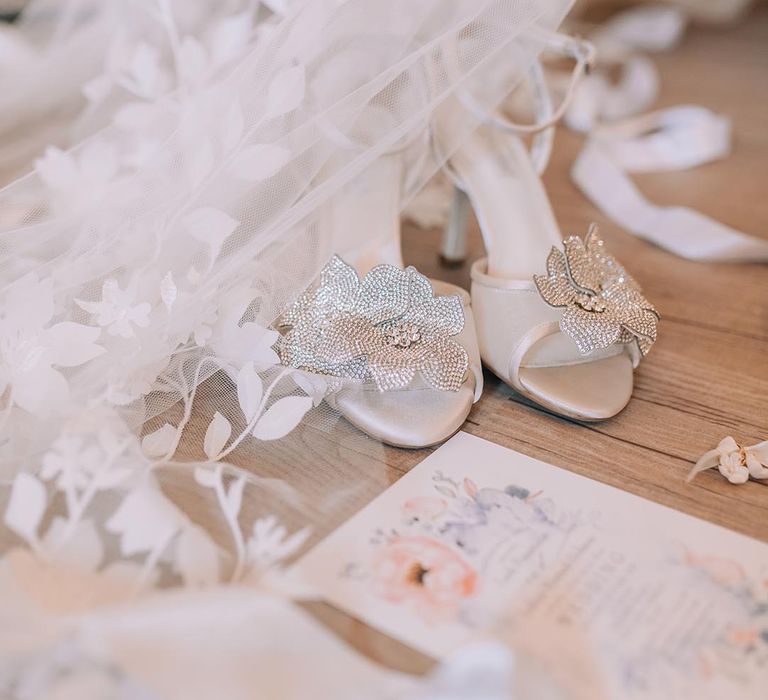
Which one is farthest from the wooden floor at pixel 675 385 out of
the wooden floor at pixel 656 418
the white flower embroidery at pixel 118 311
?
the white flower embroidery at pixel 118 311

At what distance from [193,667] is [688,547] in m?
0.38

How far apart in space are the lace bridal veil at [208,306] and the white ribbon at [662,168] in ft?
1.41

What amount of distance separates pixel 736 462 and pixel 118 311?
540 mm

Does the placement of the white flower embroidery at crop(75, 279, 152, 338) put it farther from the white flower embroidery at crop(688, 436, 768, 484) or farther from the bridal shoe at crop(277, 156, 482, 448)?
the white flower embroidery at crop(688, 436, 768, 484)

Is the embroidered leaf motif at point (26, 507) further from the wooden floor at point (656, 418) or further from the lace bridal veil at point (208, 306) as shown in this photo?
the wooden floor at point (656, 418)

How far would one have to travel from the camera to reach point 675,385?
2.81ft

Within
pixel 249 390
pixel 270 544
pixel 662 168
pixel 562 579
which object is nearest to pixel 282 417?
pixel 249 390

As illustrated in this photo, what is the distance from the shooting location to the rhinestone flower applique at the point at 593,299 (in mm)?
745

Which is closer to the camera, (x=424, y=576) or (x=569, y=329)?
(x=424, y=576)

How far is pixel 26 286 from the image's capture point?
0.70 meters

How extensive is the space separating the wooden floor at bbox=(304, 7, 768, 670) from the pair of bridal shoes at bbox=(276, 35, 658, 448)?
32mm

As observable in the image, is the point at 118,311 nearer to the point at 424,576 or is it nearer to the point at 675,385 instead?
the point at 424,576

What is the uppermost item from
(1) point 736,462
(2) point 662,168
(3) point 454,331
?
(3) point 454,331

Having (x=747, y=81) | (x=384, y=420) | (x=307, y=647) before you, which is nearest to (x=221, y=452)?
(x=384, y=420)
